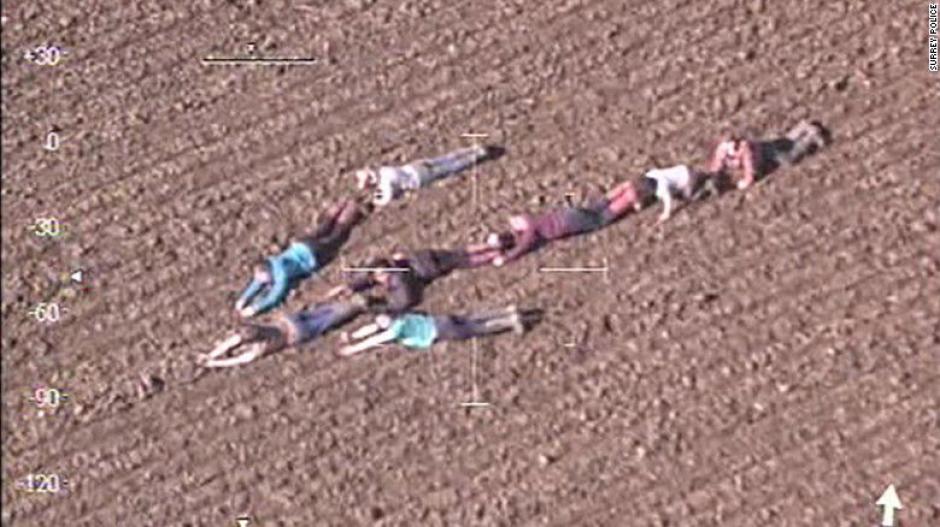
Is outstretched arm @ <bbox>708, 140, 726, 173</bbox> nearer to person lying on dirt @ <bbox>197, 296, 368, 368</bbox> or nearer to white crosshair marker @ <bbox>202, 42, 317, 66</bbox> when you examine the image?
person lying on dirt @ <bbox>197, 296, 368, 368</bbox>

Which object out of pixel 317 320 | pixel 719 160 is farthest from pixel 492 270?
pixel 719 160

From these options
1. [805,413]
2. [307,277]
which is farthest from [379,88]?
[805,413]

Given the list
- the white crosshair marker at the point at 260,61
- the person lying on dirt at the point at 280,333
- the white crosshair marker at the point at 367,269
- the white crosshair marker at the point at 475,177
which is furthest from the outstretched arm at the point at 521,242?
the white crosshair marker at the point at 260,61

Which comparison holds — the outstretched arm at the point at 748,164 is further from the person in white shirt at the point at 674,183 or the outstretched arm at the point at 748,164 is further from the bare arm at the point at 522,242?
the bare arm at the point at 522,242

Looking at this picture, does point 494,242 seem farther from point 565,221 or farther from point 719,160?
point 719,160

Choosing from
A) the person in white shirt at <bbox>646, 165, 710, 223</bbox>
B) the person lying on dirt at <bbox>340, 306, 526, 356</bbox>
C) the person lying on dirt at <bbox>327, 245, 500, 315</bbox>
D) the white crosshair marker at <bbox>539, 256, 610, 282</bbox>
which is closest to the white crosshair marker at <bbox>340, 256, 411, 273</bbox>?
the person lying on dirt at <bbox>327, 245, 500, 315</bbox>
